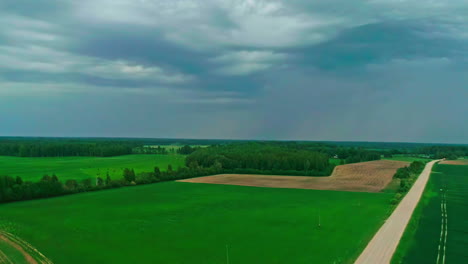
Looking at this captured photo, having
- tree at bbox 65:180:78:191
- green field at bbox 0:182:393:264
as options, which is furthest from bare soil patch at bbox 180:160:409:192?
tree at bbox 65:180:78:191

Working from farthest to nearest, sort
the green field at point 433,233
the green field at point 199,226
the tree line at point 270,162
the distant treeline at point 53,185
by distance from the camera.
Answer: the tree line at point 270,162 < the distant treeline at point 53,185 < the green field at point 199,226 < the green field at point 433,233

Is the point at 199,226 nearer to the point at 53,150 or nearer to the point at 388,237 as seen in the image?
the point at 388,237

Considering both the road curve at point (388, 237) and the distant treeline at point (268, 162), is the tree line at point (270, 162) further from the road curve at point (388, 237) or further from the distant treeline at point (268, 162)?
the road curve at point (388, 237)

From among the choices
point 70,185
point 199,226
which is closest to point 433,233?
point 199,226

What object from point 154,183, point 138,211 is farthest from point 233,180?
point 138,211

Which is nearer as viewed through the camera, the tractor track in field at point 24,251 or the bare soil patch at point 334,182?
the tractor track in field at point 24,251

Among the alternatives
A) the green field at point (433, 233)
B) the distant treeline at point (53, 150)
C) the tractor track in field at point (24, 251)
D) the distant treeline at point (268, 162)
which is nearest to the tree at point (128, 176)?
the distant treeline at point (268, 162)
